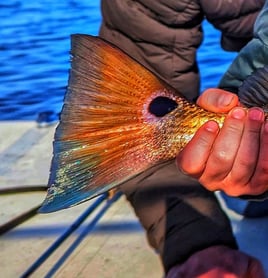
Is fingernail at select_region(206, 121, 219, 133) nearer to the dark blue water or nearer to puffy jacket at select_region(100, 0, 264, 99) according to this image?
puffy jacket at select_region(100, 0, 264, 99)

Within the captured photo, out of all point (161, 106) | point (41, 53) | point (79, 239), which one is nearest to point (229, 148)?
point (161, 106)

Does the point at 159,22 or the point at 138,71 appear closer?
the point at 138,71

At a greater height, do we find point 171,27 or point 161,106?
point 161,106

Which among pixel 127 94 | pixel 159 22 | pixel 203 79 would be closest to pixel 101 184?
pixel 127 94

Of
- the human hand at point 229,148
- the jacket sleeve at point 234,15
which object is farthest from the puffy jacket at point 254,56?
the human hand at point 229,148

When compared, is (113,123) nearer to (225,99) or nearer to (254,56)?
(225,99)

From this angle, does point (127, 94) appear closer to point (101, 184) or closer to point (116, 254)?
point (101, 184)
